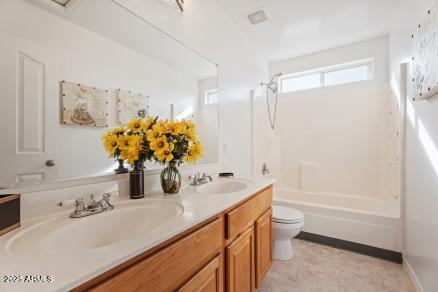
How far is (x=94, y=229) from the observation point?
806mm

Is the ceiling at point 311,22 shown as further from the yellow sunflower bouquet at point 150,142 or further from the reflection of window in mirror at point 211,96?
the yellow sunflower bouquet at point 150,142

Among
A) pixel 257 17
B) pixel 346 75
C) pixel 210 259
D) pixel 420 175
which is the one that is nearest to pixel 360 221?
pixel 420 175

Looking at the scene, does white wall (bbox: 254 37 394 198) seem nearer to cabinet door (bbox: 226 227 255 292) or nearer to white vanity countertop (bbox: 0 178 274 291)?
cabinet door (bbox: 226 227 255 292)

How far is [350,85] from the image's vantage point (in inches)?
109

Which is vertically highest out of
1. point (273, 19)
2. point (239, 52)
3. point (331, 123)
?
point (273, 19)

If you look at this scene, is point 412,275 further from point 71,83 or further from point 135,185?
point 71,83

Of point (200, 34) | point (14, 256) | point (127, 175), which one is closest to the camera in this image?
point (14, 256)

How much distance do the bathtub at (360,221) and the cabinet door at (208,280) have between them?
5.56 ft

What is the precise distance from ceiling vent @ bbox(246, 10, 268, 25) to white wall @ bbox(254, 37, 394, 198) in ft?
3.20

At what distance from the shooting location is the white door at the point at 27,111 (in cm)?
75

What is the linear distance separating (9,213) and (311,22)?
2.86 metres

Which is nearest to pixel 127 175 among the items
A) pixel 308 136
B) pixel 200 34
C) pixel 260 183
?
pixel 260 183

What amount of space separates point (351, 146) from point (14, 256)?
3.31 meters

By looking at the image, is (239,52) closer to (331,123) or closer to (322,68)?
(322,68)
